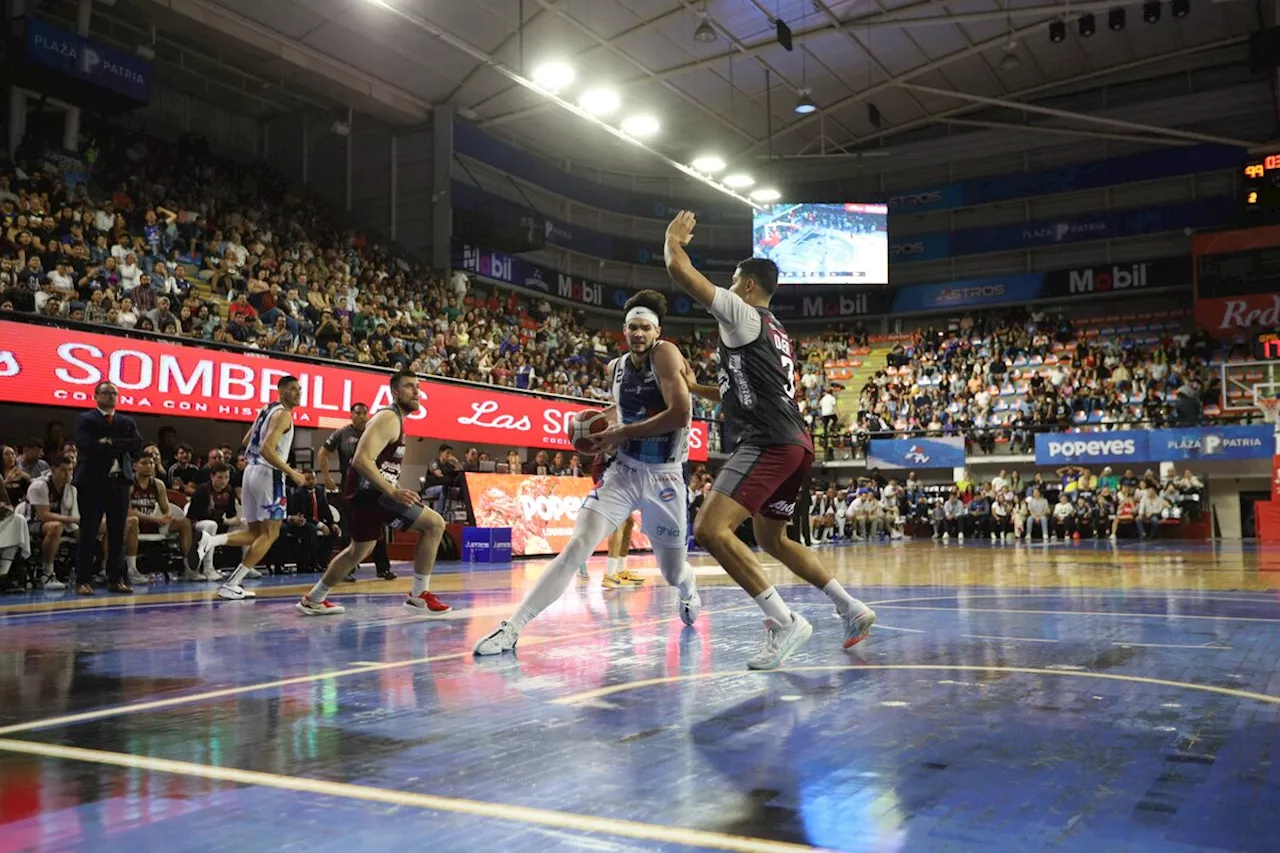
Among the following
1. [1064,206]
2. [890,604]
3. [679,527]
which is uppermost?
[1064,206]

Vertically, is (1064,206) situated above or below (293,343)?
above

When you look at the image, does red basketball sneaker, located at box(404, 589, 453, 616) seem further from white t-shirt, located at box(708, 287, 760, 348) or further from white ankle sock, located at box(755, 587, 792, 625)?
white t-shirt, located at box(708, 287, 760, 348)

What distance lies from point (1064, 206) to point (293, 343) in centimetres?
2741

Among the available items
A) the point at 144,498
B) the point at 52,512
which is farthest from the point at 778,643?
the point at 144,498

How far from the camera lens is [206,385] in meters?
14.1

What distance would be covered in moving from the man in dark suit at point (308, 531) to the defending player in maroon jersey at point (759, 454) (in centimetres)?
880

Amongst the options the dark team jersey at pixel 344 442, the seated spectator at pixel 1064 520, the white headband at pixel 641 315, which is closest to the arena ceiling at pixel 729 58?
the seated spectator at pixel 1064 520

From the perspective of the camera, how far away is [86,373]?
12641 millimetres

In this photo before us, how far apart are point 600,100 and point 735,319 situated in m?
18.9

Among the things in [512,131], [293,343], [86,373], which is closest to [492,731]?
[86,373]

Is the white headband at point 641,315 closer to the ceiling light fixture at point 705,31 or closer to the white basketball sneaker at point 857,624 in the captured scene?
the white basketball sneaker at point 857,624

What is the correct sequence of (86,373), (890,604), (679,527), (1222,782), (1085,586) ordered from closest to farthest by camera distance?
(1222,782), (679,527), (890,604), (1085,586), (86,373)

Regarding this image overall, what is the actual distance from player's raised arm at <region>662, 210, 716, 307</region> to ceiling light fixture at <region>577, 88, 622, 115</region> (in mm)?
18698

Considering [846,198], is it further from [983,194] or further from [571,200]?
[571,200]
